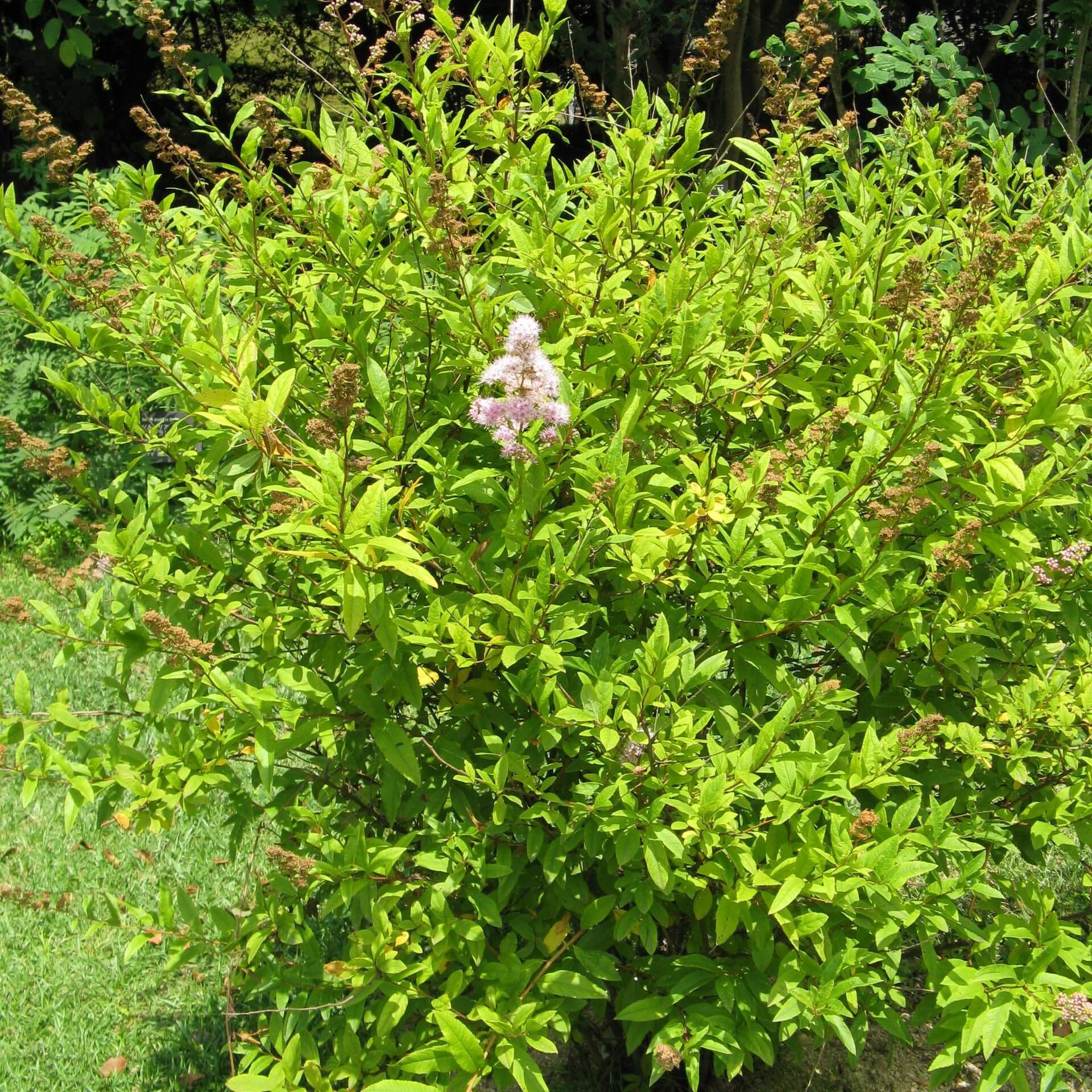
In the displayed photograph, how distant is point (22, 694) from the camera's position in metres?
2.15

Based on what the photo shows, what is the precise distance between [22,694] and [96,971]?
5.61 ft

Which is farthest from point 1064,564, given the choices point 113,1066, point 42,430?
point 42,430

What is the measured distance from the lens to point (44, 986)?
133 inches

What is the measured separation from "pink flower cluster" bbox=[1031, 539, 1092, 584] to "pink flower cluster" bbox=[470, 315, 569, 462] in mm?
1052

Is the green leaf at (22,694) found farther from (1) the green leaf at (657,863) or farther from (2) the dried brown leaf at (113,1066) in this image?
(2) the dried brown leaf at (113,1066)

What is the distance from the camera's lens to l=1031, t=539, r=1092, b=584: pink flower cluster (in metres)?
2.23

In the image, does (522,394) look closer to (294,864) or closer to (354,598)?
(354,598)

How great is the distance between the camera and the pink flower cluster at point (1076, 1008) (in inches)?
79.8

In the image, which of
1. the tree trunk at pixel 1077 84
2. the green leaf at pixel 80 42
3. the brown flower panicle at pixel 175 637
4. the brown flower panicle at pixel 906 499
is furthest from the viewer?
the green leaf at pixel 80 42

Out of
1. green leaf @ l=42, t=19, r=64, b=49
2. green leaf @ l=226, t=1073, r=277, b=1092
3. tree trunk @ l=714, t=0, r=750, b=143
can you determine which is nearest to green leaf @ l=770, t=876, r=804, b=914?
green leaf @ l=226, t=1073, r=277, b=1092

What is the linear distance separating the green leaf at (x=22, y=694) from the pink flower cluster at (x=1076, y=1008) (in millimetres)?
1978

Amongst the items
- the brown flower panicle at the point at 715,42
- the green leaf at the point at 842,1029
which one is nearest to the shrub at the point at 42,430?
the brown flower panicle at the point at 715,42

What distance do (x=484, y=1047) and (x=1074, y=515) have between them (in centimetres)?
175

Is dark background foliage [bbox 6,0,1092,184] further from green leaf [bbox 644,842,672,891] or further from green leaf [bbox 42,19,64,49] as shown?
green leaf [bbox 644,842,672,891]
